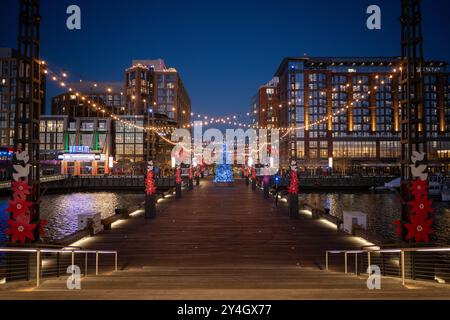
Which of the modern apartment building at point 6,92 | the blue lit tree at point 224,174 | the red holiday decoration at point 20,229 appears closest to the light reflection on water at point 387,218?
the blue lit tree at point 224,174

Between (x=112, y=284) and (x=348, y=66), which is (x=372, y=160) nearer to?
(x=348, y=66)

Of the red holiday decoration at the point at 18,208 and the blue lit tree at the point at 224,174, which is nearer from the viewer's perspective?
the red holiday decoration at the point at 18,208

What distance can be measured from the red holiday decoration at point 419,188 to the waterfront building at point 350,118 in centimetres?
9664

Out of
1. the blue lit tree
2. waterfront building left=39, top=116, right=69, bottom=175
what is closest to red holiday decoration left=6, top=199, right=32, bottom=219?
the blue lit tree

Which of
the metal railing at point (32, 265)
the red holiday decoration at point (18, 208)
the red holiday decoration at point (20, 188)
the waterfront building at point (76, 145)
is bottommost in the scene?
the metal railing at point (32, 265)

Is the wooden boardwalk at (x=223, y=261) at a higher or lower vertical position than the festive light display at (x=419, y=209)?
lower

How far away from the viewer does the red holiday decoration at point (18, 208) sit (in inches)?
399

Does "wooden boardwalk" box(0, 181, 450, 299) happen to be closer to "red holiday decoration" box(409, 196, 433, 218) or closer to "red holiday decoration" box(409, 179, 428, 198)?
"red holiday decoration" box(409, 196, 433, 218)

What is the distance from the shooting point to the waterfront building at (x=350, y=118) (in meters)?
105

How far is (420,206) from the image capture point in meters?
10.2

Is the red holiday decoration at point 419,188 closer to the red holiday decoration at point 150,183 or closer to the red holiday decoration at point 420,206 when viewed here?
the red holiday decoration at point 420,206

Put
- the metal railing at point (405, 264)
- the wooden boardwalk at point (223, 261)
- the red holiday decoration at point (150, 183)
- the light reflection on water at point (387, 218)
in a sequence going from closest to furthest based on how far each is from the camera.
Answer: the wooden boardwalk at point (223, 261) < the metal railing at point (405, 264) < the red holiday decoration at point (150, 183) < the light reflection on water at point (387, 218)

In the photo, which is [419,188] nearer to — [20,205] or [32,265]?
[32,265]

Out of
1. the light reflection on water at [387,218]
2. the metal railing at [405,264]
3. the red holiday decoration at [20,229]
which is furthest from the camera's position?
the light reflection on water at [387,218]
